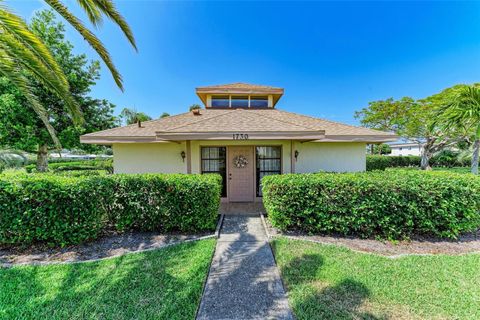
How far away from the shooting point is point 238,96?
11.0 meters

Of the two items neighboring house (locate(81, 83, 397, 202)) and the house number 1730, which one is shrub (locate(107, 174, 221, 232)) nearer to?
the house number 1730

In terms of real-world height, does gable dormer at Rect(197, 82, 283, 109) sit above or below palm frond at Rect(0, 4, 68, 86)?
above

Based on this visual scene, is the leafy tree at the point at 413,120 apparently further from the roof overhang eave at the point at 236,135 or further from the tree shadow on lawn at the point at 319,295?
the tree shadow on lawn at the point at 319,295

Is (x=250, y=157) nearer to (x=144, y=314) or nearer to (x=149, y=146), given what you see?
(x=149, y=146)

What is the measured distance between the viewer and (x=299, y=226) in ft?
16.1

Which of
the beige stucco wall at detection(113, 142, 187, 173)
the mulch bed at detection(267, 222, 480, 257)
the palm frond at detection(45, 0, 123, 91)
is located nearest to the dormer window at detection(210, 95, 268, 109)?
the beige stucco wall at detection(113, 142, 187, 173)

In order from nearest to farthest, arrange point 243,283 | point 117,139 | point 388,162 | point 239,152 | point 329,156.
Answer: point 243,283 < point 117,139 < point 239,152 < point 329,156 < point 388,162

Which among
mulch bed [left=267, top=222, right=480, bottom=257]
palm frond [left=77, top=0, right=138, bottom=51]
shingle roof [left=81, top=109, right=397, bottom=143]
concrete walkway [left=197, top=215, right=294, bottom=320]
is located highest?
palm frond [left=77, top=0, right=138, bottom=51]

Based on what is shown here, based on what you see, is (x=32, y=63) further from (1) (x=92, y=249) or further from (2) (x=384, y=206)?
(2) (x=384, y=206)

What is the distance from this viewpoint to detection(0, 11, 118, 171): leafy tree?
35.5ft

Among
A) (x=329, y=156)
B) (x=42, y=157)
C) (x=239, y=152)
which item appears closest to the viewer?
(x=239, y=152)

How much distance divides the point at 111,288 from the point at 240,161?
5568 millimetres

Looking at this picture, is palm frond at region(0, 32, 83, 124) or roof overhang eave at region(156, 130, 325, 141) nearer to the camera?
palm frond at region(0, 32, 83, 124)

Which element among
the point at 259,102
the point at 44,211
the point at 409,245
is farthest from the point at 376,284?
the point at 259,102
